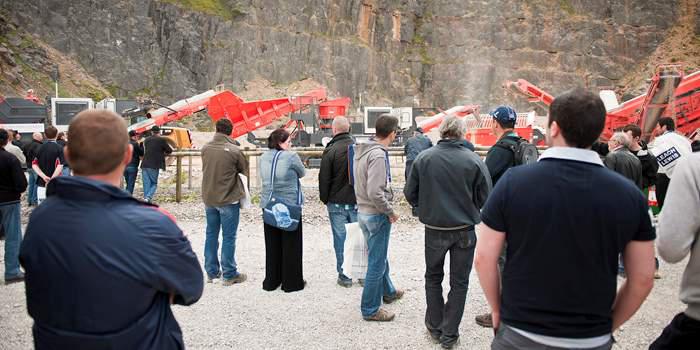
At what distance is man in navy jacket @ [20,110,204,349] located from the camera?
175 cm

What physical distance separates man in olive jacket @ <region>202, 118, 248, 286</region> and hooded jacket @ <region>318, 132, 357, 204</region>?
998 millimetres

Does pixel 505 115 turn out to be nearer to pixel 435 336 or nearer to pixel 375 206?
pixel 375 206

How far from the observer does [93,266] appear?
68.7 inches

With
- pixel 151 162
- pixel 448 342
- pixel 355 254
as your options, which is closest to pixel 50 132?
pixel 151 162

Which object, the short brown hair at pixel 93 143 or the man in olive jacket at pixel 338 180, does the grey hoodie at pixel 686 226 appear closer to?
the short brown hair at pixel 93 143

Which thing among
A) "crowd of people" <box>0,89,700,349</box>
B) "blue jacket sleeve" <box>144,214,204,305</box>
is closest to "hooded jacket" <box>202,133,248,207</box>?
"crowd of people" <box>0,89,700,349</box>

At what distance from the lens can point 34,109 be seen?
15.5 m

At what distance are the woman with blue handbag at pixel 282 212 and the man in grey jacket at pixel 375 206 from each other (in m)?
0.98

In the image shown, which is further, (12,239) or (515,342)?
(12,239)

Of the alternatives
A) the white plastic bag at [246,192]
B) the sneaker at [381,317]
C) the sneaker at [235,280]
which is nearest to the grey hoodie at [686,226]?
the sneaker at [381,317]

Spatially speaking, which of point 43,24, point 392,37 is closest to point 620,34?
point 392,37

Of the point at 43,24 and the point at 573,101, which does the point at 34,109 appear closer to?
the point at 573,101

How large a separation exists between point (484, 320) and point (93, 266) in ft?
12.1

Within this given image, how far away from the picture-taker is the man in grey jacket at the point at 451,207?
3.94 m
